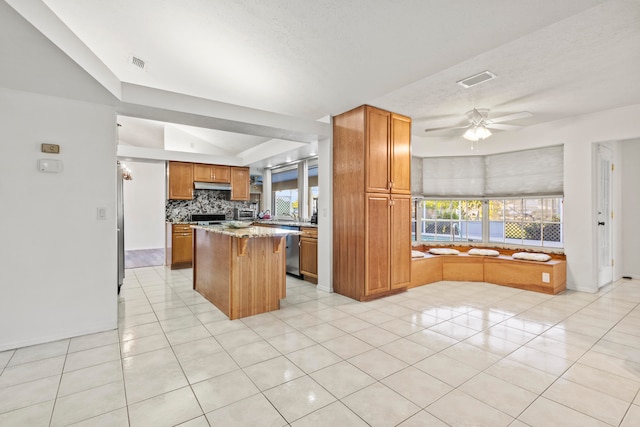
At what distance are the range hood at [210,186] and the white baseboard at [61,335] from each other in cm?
433

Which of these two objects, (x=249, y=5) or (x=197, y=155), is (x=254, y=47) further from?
(x=197, y=155)

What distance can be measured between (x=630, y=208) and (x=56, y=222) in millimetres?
7968

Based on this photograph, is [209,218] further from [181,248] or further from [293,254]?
[293,254]

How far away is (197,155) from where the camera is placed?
6.74 m

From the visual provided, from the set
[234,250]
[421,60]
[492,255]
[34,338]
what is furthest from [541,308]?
[34,338]

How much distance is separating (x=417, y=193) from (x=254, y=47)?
149 inches

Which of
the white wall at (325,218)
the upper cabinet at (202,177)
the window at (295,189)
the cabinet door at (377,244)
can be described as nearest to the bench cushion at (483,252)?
the cabinet door at (377,244)

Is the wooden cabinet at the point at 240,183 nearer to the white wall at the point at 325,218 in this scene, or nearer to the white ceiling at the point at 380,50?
the white ceiling at the point at 380,50

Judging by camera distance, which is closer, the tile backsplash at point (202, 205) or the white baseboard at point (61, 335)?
the white baseboard at point (61, 335)

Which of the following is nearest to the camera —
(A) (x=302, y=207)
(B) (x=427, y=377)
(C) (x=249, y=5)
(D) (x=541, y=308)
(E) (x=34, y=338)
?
(B) (x=427, y=377)

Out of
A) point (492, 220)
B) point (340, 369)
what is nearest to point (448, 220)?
point (492, 220)

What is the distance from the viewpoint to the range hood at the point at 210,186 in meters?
6.84

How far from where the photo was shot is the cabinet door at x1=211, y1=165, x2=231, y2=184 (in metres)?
7.05

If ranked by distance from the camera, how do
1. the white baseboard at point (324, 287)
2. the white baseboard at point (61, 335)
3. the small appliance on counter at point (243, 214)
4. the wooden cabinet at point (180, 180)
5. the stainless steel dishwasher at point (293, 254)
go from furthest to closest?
the small appliance on counter at point (243, 214) → the wooden cabinet at point (180, 180) → the stainless steel dishwasher at point (293, 254) → the white baseboard at point (324, 287) → the white baseboard at point (61, 335)
